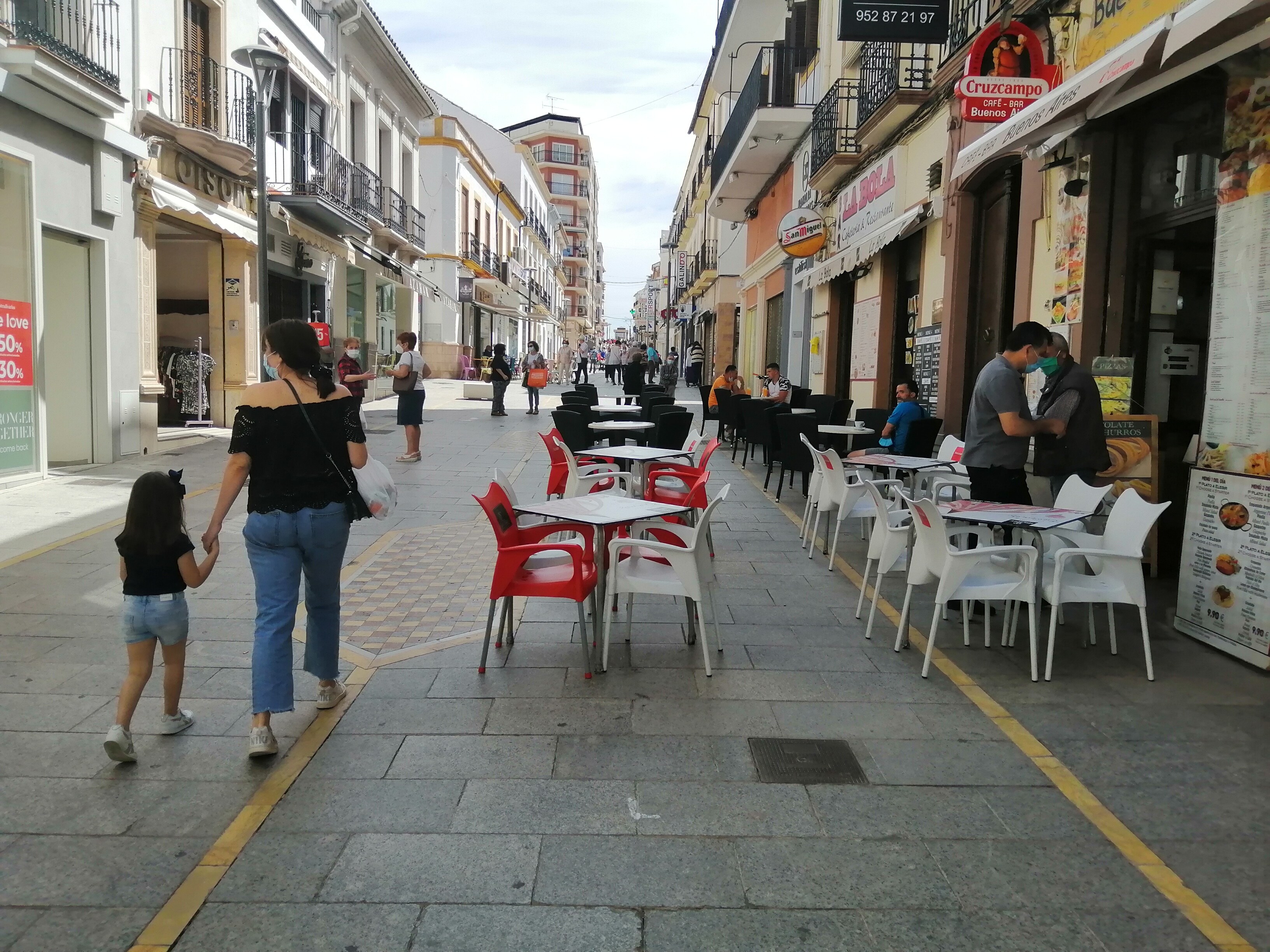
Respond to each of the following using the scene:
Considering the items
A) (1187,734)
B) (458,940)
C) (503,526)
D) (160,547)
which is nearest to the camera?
(458,940)

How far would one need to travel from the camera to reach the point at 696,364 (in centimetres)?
3997

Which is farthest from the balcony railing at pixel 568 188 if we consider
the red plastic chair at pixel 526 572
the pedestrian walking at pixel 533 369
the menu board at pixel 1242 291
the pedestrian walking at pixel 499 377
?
the red plastic chair at pixel 526 572

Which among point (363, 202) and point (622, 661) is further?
point (363, 202)

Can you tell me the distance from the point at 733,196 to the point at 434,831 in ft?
74.3

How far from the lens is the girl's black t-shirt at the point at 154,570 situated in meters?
3.64

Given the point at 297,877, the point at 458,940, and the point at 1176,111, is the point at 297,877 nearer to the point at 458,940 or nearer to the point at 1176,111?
the point at 458,940

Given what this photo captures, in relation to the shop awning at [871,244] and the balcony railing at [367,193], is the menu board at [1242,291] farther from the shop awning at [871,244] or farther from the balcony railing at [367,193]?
the balcony railing at [367,193]

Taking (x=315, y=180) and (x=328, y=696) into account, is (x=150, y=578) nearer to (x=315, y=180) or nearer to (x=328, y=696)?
(x=328, y=696)

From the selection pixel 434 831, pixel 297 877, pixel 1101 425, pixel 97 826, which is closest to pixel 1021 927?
pixel 434 831

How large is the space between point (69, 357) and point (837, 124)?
440 inches

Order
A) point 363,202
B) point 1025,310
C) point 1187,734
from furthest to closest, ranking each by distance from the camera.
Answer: point 363,202
point 1025,310
point 1187,734

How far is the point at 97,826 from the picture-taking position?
3215 millimetres

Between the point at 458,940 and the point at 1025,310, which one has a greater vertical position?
the point at 1025,310

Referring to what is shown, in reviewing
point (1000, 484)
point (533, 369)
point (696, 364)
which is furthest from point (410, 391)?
point (696, 364)
